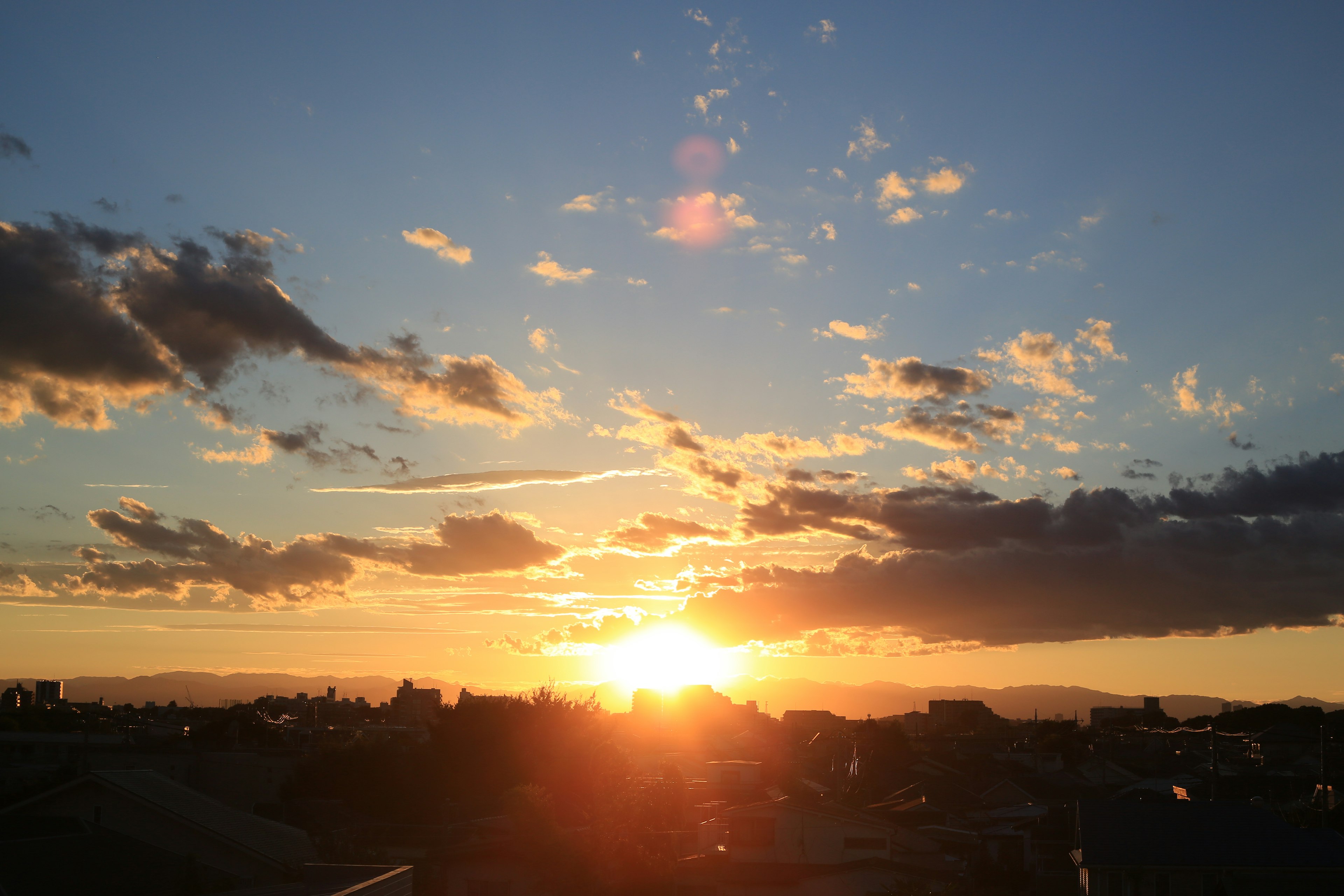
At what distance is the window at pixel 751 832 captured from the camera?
5056cm

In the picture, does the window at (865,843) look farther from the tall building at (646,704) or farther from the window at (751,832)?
the tall building at (646,704)

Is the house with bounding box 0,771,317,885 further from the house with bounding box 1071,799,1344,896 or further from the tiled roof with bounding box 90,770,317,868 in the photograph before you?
the house with bounding box 1071,799,1344,896

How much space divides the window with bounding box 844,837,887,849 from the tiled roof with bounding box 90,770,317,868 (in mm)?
26778

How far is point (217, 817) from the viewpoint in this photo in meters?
34.0

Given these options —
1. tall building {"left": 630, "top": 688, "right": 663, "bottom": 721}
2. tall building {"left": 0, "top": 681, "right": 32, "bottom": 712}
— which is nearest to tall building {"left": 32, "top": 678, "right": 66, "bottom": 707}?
tall building {"left": 0, "top": 681, "right": 32, "bottom": 712}

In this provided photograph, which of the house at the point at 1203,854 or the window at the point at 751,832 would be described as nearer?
the house at the point at 1203,854

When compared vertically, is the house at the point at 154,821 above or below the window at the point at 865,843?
above

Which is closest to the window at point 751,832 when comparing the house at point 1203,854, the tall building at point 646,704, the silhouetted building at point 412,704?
the house at point 1203,854

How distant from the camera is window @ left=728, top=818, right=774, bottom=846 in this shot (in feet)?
166

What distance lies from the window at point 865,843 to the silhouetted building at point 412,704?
2995 inches

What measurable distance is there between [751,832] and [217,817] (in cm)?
2733

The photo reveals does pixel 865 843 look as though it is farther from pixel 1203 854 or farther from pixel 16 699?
pixel 16 699

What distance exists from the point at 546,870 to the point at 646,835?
247 inches

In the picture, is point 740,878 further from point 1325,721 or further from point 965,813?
point 1325,721
